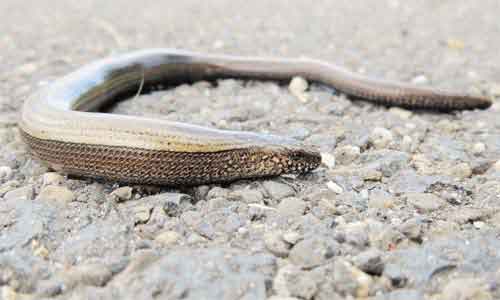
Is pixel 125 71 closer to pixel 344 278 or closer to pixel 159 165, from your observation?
pixel 159 165

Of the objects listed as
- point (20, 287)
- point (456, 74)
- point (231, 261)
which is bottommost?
point (20, 287)

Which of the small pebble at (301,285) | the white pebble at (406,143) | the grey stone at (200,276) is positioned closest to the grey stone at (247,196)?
the grey stone at (200,276)

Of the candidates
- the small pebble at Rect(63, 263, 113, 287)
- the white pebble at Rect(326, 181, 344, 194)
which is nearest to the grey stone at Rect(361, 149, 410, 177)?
the white pebble at Rect(326, 181, 344, 194)

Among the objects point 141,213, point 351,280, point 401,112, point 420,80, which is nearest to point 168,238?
point 141,213

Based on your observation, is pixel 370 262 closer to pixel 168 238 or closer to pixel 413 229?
pixel 413 229

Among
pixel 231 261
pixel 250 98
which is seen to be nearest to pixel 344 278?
pixel 231 261

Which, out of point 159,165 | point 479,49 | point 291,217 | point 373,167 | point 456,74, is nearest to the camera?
point 291,217

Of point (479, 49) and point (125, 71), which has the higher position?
point (479, 49)
